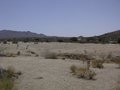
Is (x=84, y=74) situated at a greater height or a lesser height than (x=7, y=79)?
lesser

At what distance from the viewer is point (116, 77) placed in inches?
797

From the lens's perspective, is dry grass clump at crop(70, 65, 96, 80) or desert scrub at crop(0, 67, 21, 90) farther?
dry grass clump at crop(70, 65, 96, 80)

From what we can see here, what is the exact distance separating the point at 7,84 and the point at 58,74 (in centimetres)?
635

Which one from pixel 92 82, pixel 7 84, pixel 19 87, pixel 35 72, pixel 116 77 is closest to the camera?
pixel 7 84

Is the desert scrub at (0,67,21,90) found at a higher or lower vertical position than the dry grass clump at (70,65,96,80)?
higher

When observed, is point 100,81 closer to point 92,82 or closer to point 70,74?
point 92,82

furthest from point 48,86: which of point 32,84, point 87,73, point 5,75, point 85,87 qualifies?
point 87,73

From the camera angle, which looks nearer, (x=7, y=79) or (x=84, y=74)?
(x=7, y=79)

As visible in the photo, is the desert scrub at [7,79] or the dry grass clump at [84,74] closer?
the desert scrub at [7,79]

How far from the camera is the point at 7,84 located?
49.7 ft

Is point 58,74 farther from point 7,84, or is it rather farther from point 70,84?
point 7,84

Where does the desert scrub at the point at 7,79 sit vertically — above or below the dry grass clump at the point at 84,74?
above

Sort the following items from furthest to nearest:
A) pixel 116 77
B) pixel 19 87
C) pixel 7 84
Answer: pixel 116 77, pixel 19 87, pixel 7 84

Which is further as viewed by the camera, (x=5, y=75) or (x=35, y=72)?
(x=35, y=72)
